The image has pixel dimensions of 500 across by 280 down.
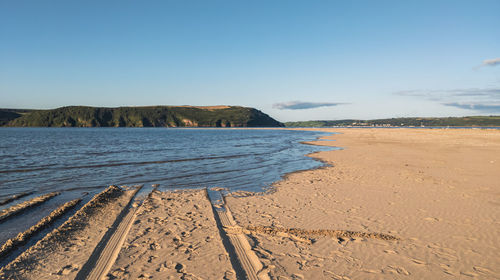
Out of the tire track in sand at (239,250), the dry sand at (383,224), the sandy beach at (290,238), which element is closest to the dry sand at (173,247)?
the sandy beach at (290,238)

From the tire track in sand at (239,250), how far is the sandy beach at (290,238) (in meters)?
0.03

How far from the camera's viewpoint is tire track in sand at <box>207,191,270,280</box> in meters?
5.41

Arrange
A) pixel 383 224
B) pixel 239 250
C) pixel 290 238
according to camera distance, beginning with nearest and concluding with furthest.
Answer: pixel 239 250 → pixel 290 238 → pixel 383 224

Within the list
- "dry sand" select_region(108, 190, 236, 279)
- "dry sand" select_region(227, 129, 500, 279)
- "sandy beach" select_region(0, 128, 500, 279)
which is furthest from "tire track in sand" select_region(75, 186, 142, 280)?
"dry sand" select_region(227, 129, 500, 279)

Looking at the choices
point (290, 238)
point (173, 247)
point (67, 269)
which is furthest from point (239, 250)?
point (67, 269)

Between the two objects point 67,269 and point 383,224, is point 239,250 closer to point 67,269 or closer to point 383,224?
point 67,269

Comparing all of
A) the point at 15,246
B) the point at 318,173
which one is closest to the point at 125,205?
the point at 15,246

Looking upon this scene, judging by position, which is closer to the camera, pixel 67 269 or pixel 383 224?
pixel 67 269

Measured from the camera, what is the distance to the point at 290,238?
23.6 feet

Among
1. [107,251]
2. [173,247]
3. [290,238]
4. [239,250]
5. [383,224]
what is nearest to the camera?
[107,251]

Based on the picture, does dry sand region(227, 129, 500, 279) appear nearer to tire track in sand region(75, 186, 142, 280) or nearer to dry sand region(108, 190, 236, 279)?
dry sand region(108, 190, 236, 279)

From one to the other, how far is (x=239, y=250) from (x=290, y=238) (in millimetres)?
1625

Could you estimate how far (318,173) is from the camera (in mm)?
17422

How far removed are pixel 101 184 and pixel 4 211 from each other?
4994mm
